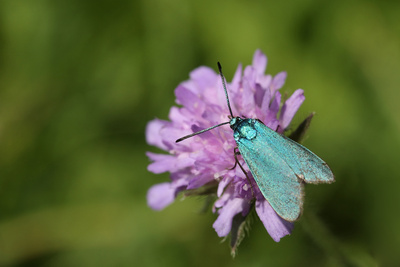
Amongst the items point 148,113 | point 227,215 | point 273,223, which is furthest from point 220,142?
point 148,113

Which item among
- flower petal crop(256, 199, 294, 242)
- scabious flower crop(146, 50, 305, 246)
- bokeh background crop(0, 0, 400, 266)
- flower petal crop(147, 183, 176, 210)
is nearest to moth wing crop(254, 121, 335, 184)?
scabious flower crop(146, 50, 305, 246)

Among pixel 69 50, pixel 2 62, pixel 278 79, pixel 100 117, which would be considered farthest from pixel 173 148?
pixel 2 62

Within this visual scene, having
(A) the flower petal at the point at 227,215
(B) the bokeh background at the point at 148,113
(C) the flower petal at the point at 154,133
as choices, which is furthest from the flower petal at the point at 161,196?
(B) the bokeh background at the point at 148,113

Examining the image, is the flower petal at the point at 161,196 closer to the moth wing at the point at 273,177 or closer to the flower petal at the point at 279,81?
the moth wing at the point at 273,177

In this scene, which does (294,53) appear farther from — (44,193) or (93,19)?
(44,193)

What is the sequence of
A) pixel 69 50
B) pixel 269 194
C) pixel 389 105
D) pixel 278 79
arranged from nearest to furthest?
pixel 269 194 < pixel 278 79 < pixel 389 105 < pixel 69 50
